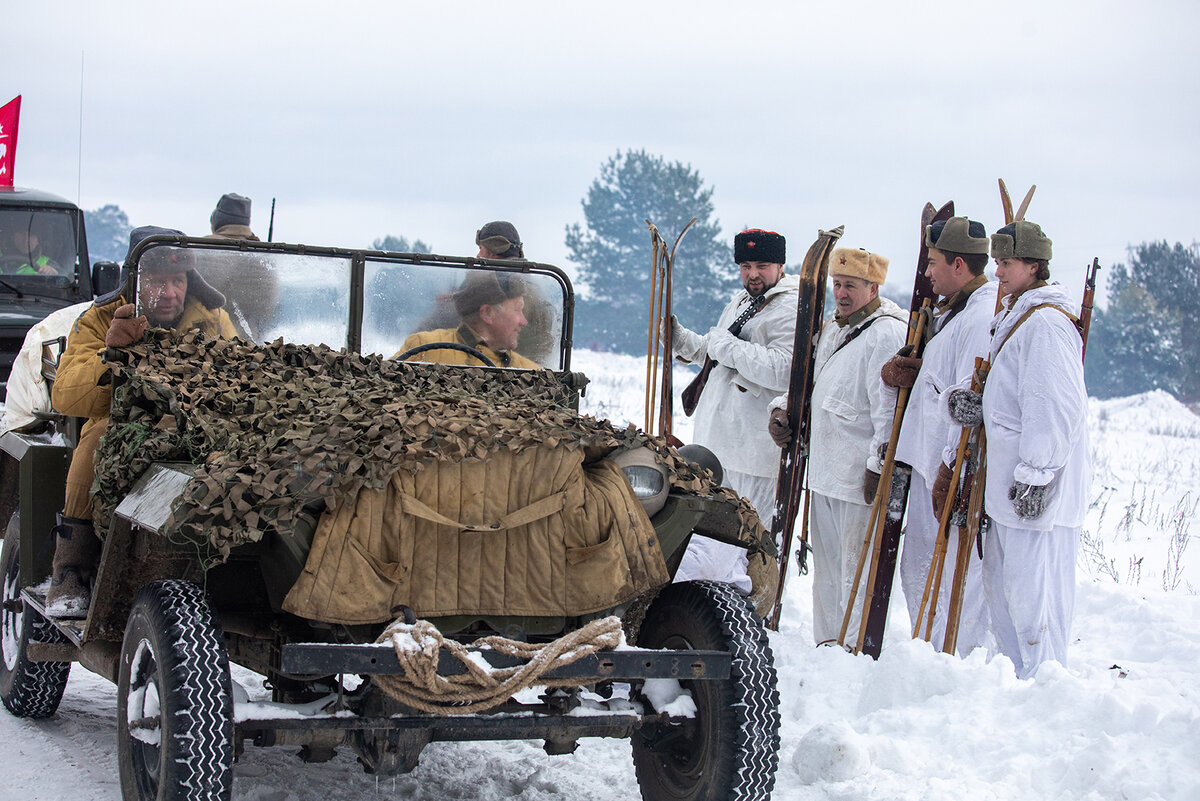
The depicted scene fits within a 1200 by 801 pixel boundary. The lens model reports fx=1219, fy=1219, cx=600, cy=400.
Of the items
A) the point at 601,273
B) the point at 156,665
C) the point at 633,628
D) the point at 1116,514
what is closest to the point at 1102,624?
the point at 633,628

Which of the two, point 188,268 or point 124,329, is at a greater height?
point 188,268

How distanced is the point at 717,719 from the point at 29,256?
9.95 metres

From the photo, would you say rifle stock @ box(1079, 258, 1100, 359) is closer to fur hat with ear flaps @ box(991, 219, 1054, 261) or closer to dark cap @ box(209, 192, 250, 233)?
fur hat with ear flaps @ box(991, 219, 1054, 261)

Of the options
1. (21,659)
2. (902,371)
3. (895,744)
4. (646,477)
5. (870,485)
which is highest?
(902,371)

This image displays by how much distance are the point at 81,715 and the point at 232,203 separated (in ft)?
9.05

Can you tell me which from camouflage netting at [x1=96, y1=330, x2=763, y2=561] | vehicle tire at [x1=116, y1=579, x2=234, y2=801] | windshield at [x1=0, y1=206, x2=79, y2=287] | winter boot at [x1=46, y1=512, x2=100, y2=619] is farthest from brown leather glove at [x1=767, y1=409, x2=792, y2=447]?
windshield at [x1=0, y1=206, x2=79, y2=287]

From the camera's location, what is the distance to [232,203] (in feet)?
21.4

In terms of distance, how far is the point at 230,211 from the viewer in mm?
6504

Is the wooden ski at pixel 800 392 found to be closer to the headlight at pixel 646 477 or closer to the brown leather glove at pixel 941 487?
the brown leather glove at pixel 941 487

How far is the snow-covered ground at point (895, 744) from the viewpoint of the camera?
384 centimetres

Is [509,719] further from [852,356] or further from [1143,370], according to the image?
[1143,370]

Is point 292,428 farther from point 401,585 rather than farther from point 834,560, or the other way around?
point 834,560

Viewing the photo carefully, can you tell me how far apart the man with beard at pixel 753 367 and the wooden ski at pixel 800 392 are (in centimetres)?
21

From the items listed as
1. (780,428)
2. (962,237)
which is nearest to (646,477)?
(962,237)
